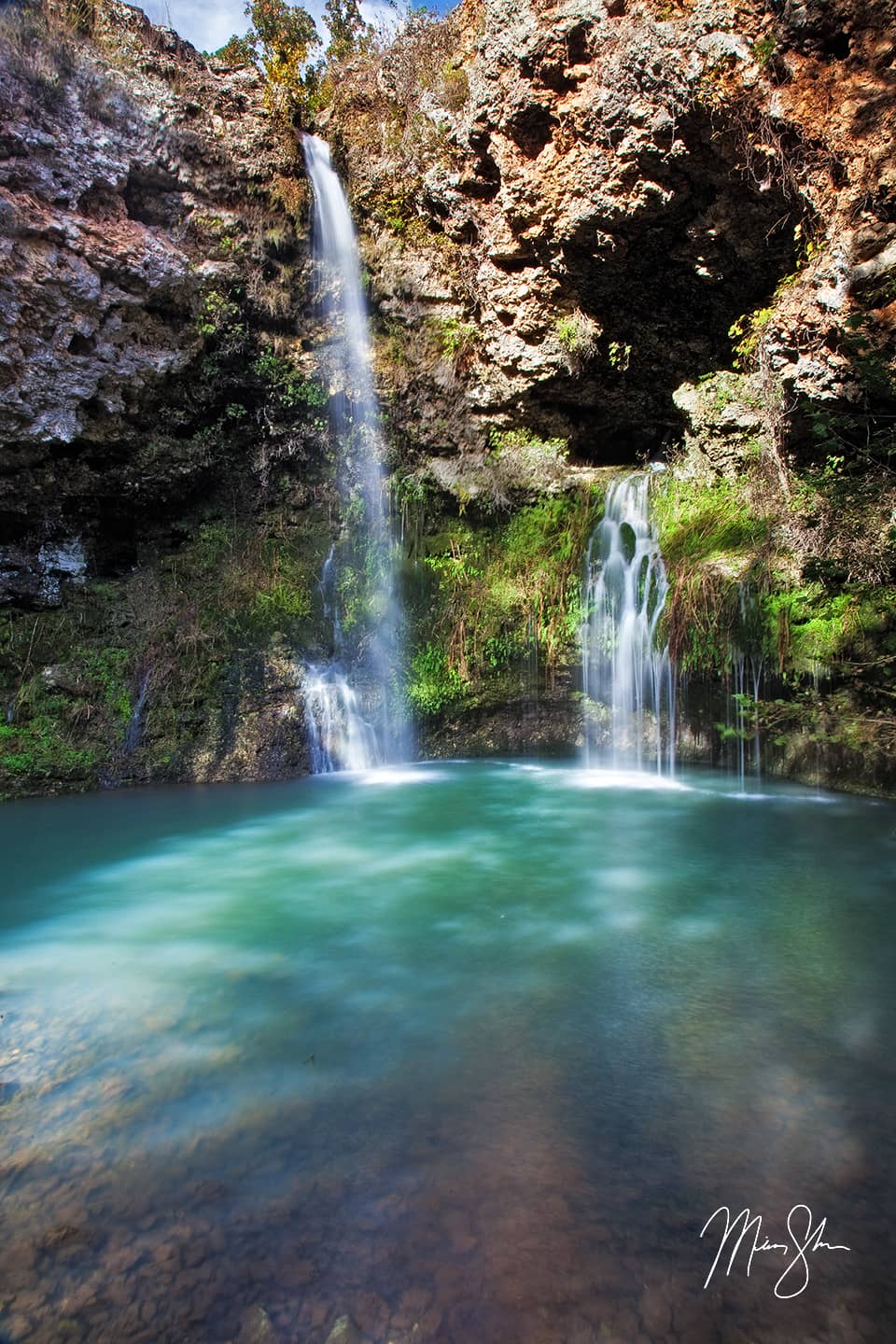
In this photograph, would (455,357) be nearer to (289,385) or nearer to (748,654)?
(289,385)

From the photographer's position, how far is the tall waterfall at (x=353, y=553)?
9391 millimetres

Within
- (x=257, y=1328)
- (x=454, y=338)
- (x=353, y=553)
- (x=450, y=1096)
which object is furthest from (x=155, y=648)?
(x=257, y=1328)

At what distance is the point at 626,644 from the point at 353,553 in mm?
4239

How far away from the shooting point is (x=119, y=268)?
865cm

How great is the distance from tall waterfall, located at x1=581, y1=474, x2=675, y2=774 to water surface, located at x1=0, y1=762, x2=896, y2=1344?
315 cm

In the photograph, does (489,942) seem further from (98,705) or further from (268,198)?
(268,198)

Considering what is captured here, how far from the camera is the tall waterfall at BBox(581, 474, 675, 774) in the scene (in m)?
8.46

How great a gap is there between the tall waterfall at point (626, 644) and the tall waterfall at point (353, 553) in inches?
101

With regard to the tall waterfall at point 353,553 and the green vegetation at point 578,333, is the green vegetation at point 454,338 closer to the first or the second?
the tall waterfall at point 353,553

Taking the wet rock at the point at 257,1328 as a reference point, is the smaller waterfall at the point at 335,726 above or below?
above

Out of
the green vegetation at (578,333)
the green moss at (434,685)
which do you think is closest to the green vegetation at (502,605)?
the green moss at (434,685)
